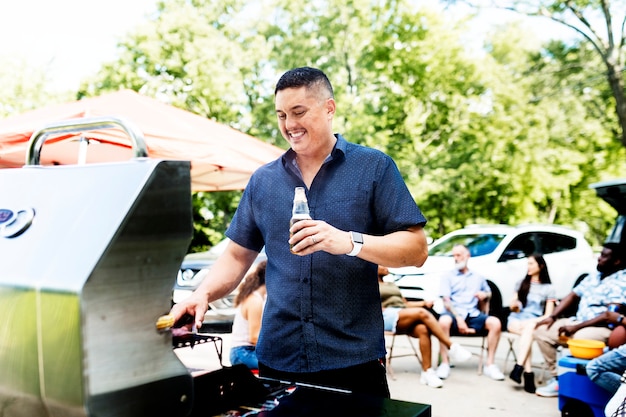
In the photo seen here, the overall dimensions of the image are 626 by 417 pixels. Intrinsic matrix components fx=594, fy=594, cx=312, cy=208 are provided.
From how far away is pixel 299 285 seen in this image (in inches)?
76.6

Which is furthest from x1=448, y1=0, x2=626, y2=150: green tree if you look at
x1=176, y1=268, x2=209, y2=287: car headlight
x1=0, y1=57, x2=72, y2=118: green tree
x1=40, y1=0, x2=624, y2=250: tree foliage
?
x1=0, y1=57, x2=72, y2=118: green tree

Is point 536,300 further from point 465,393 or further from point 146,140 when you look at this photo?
point 146,140

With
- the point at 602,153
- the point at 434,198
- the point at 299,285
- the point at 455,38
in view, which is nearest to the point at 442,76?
the point at 455,38

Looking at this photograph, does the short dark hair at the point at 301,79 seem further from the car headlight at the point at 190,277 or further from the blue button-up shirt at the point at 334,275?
the car headlight at the point at 190,277

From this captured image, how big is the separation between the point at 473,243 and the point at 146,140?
758 centimetres

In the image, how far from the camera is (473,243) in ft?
35.4

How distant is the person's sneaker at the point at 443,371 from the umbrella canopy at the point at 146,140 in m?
3.00

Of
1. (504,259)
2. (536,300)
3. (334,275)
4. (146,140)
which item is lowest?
(536,300)

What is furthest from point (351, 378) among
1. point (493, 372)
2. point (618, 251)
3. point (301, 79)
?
point (493, 372)

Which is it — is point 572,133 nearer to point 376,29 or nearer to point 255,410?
point 376,29

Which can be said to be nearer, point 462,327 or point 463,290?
point 462,327

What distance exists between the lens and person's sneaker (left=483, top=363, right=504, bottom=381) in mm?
6516

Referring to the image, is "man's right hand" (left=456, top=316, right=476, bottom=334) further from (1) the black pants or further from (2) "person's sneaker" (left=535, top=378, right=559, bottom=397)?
(1) the black pants

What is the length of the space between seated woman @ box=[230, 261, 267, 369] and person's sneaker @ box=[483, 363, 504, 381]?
3.01 meters
